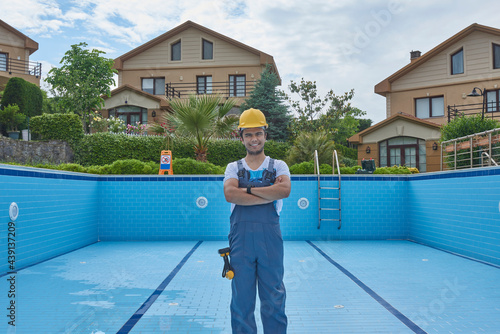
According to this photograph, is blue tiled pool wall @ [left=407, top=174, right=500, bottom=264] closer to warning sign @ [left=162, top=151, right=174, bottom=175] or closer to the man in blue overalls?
the man in blue overalls

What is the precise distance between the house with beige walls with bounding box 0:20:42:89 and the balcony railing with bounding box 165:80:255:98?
9978 mm

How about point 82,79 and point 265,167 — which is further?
point 82,79

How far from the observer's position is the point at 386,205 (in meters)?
8.97

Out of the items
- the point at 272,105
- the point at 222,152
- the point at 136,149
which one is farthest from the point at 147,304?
the point at 272,105

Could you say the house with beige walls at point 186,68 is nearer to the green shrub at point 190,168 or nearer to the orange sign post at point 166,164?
the green shrub at point 190,168

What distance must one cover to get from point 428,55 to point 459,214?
17238mm

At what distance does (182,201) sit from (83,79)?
15667 millimetres

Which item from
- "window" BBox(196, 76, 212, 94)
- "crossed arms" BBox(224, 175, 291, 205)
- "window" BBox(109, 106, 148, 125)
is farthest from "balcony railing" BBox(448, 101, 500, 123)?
"crossed arms" BBox(224, 175, 291, 205)

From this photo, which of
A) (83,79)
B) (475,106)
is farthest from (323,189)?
(83,79)

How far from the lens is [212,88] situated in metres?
24.9

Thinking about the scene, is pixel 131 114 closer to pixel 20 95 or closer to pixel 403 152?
pixel 20 95

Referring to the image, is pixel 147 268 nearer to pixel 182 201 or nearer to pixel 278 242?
pixel 182 201

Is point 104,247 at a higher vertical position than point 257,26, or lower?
lower

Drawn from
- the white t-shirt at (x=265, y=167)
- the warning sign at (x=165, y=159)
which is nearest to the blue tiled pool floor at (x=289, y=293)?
the white t-shirt at (x=265, y=167)
